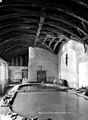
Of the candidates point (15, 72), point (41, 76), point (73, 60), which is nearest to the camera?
point (73, 60)

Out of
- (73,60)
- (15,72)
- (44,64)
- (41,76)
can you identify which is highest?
(73,60)

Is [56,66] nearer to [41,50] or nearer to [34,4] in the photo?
[41,50]

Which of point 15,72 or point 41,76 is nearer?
point 41,76

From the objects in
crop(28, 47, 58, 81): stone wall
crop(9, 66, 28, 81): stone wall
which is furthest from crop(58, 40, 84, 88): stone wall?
crop(9, 66, 28, 81): stone wall

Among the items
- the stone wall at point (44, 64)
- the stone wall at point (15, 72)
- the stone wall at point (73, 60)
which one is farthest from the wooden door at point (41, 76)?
the stone wall at point (15, 72)

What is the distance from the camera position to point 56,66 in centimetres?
1820

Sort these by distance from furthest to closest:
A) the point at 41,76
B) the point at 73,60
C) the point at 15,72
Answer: the point at 15,72 → the point at 41,76 → the point at 73,60

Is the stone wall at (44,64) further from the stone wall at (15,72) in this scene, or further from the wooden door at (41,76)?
the stone wall at (15,72)

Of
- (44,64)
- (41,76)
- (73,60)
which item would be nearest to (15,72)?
(41,76)

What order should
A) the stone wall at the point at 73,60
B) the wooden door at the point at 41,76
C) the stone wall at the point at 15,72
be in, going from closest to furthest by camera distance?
the stone wall at the point at 73,60 → the wooden door at the point at 41,76 → the stone wall at the point at 15,72

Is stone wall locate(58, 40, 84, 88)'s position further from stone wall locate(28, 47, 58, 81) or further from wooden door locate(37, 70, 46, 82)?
wooden door locate(37, 70, 46, 82)

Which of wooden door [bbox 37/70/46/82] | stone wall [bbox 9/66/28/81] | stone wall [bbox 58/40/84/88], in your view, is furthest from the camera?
stone wall [bbox 9/66/28/81]

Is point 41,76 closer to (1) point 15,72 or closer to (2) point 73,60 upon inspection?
(2) point 73,60

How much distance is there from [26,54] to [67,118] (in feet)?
71.8
